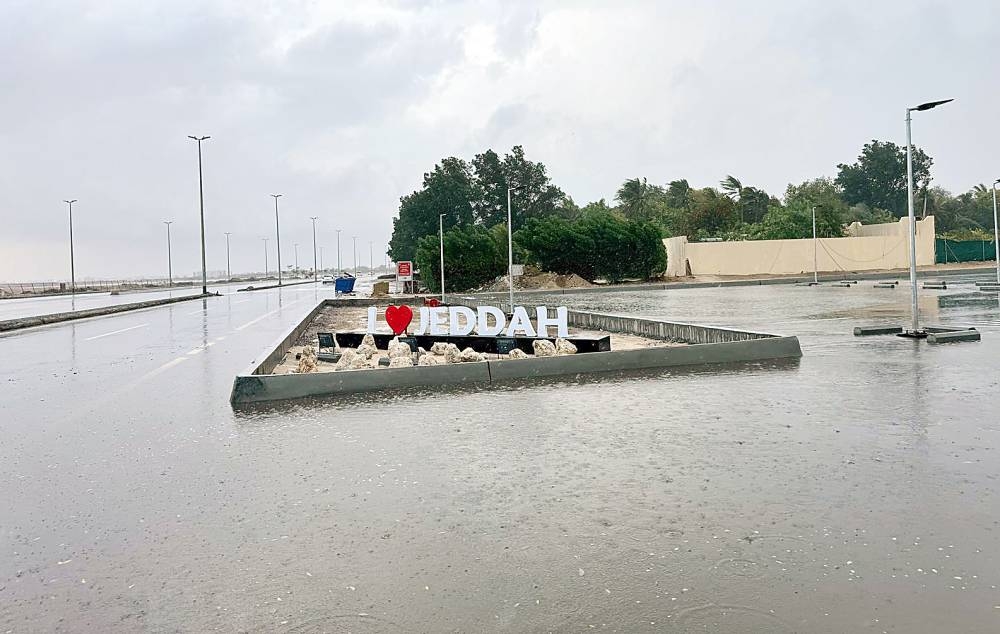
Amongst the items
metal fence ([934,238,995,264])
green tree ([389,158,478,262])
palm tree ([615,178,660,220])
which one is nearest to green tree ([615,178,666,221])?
palm tree ([615,178,660,220])

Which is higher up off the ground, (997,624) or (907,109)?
(907,109)

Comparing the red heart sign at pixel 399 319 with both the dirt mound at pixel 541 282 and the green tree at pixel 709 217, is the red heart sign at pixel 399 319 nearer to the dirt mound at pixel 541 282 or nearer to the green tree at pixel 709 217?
the dirt mound at pixel 541 282

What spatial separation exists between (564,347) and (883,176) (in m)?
121

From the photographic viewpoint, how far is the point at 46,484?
7.02 m

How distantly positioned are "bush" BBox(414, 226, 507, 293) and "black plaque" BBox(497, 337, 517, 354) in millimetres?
45192

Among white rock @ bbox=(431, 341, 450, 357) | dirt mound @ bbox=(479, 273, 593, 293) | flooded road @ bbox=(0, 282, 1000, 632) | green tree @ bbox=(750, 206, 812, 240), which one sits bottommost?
flooded road @ bbox=(0, 282, 1000, 632)

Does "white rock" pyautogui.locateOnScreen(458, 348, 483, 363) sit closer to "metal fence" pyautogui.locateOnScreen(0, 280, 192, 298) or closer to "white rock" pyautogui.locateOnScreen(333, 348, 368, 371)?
"white rock" pyautogui.locateOnScreen(333, 348, 368, 371)

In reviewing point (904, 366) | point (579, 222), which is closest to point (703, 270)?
point (579, 222)

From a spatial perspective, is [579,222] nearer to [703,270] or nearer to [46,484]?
[703,270]

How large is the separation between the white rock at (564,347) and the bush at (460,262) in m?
45.7

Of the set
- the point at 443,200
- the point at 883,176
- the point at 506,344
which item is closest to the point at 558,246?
the point at 443,200

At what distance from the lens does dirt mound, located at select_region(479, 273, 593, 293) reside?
209ft

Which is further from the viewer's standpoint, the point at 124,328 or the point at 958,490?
the point at 124,328

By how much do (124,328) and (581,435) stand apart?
71.6 ft
